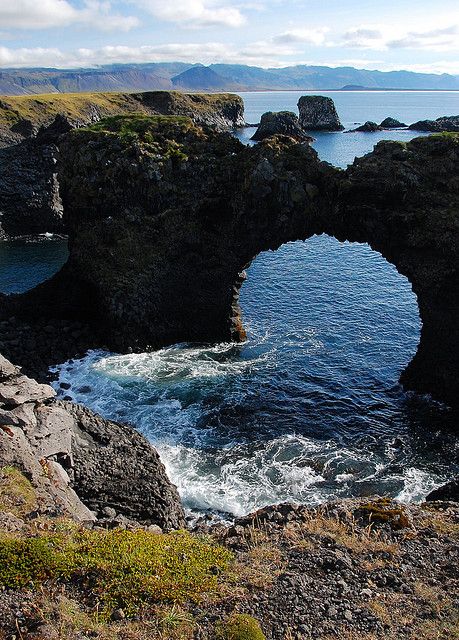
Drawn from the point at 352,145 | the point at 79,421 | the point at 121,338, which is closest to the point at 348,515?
the point at 79,421

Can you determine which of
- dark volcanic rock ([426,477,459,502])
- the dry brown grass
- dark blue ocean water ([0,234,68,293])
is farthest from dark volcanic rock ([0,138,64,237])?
the dry brown grass

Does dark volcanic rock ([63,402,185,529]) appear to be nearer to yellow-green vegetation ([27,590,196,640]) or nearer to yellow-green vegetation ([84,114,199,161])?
yellow-green vegetation ([27,590,196,640])

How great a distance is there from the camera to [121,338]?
54.3 metres

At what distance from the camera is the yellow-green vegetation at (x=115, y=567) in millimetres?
19266

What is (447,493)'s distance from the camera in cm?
3256

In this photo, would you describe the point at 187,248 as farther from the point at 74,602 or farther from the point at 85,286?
the point at 74,602

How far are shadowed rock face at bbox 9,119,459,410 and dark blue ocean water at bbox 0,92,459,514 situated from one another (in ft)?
13.9

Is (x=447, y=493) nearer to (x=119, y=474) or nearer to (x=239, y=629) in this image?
(x=239, y=629)

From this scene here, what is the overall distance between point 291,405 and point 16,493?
25204 mm

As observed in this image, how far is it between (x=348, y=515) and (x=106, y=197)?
1676 inches

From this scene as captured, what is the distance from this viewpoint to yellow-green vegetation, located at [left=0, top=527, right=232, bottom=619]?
19.3 meters

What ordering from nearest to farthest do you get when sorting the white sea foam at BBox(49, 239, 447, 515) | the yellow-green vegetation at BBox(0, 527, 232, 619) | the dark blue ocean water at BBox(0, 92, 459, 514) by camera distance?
the yellow-green vegetation at BBox(0, 527, 232, 619) → the white sea foam at BBox(49, 239, 447, 515) → the dark blue ocean water at BBox(0, 92, 459, 514)

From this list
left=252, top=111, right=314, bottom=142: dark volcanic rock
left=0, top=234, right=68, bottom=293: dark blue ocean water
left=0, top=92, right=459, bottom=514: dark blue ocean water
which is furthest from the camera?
left=252, top=111, right=314, bottom=142: dark volcanic rock

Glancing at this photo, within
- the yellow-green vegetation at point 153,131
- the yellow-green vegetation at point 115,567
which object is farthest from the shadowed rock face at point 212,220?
the yellow-green vegetation at point 115,567
